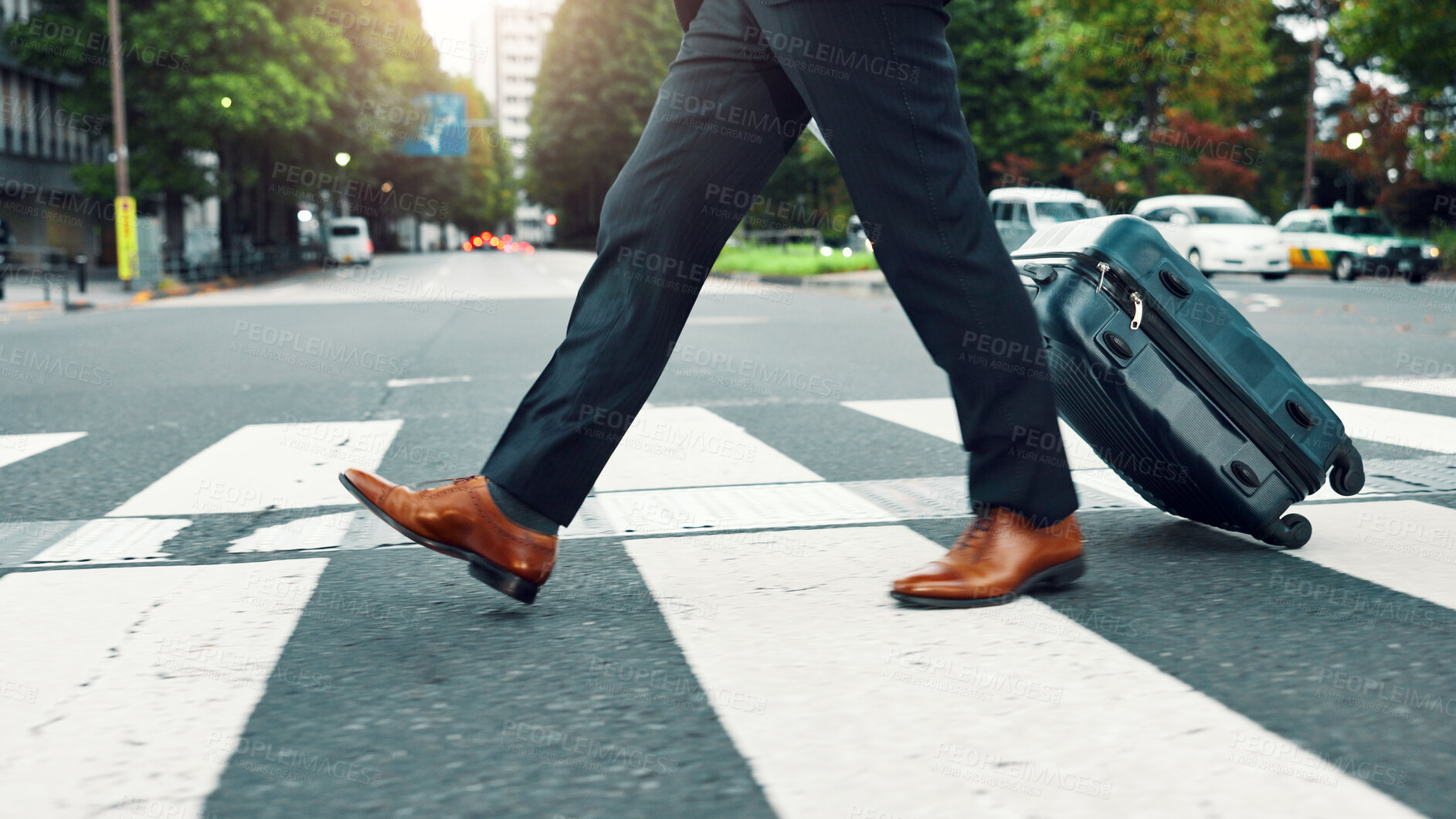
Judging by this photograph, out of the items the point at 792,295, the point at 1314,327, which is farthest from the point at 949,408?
the point at 792,295

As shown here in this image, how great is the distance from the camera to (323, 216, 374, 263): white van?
147 feet

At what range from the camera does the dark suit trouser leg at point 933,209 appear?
236 centimetres

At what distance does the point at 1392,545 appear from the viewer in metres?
2.91

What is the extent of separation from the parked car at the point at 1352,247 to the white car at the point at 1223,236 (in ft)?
5.09

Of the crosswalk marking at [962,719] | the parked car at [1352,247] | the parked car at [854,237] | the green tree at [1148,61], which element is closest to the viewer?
the crosswalk marking at [962,719]

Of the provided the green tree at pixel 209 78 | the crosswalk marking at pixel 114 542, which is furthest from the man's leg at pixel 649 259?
the green tree at pixel 209 78

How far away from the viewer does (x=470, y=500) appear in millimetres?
2406

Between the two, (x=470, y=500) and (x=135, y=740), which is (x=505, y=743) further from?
(x=470, y=500)

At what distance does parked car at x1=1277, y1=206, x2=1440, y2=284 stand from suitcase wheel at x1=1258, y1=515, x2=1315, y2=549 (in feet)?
84.5

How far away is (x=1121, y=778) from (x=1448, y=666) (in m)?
0.73

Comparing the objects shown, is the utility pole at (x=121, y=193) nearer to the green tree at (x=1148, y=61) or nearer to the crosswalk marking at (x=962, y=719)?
the green tree at (x=1148, y=61)

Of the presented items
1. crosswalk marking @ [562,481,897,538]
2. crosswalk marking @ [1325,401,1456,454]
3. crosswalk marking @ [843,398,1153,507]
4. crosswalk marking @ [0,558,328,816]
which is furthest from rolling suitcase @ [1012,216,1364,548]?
crosswalk marking @ [1325,401,1456,454]

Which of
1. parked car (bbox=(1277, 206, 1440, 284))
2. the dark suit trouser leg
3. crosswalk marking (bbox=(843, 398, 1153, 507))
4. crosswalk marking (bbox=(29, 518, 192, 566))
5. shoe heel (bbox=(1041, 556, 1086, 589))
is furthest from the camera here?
parked car (bbox=(1277, 206, 1440, 284))

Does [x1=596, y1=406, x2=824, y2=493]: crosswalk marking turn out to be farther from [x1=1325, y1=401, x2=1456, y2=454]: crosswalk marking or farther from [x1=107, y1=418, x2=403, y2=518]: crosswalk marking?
[x1=1325, y1=401, x2=1456, y2=454]: crosswalk marking
